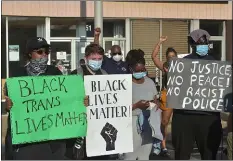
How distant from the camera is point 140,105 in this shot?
5.55 meters

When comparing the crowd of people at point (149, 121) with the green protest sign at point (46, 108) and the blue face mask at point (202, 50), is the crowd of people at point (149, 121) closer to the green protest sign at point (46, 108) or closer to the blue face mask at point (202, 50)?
the blue face mask at point (202, 50)

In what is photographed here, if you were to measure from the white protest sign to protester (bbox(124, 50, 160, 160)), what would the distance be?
85mm

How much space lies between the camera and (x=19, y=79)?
4.77 meters

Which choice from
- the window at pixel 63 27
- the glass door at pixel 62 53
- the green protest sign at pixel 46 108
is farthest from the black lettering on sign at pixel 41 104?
the window at pixel 63 27

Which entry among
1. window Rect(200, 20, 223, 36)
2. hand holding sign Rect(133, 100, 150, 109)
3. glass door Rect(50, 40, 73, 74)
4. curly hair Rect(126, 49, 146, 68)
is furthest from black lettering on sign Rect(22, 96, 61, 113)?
window Rect(200, 20, 223, 36)

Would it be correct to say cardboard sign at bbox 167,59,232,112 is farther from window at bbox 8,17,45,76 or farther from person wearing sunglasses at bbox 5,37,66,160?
window at bbox 8,17,45,76

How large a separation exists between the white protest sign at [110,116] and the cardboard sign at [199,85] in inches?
19.8

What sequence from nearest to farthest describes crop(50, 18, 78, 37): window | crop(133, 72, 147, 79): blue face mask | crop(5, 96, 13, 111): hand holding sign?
crop(5, 96, 13, 111): hand holding sign, crop(133, 72, 147, 79): blue face mask, crop(50, 18, 78, 37): window

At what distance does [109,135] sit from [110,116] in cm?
20

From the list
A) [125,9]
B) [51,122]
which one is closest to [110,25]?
[125,9]

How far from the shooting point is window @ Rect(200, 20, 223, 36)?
50.6 feet

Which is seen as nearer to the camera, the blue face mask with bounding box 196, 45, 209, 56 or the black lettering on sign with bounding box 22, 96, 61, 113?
the black lettering on sign with bounding box 22, 96, 61, 113

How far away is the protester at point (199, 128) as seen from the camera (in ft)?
18.1

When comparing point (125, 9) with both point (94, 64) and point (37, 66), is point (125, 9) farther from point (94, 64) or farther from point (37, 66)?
point (37, 66)
